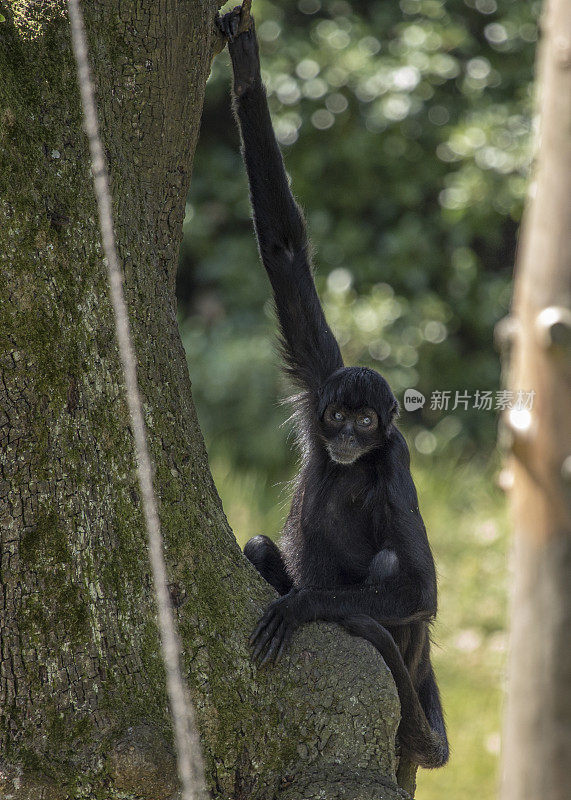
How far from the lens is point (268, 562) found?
5059mm

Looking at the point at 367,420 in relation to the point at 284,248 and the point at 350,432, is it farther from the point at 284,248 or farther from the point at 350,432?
the point at 284,248

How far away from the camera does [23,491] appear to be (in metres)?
3.38

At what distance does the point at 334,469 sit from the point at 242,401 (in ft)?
21.3

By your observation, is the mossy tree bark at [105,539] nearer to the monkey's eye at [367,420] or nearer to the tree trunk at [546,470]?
the monkey's eye at [367,420]

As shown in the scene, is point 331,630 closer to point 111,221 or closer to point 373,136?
point 111,221

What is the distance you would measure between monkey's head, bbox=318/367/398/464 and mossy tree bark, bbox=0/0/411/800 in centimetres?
106

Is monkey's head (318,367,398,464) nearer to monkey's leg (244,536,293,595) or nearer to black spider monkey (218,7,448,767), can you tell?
black spider monkey (218,7,448,767)

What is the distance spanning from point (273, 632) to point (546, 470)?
2065 mm

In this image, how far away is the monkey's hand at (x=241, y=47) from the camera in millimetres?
4590

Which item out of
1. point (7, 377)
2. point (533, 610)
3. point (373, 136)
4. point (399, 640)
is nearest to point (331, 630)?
point (399, 640)

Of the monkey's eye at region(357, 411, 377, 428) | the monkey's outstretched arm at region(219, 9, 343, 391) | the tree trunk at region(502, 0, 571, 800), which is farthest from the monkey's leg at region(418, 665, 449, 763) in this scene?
the tree trunk at region(502, 0, 571, 800)

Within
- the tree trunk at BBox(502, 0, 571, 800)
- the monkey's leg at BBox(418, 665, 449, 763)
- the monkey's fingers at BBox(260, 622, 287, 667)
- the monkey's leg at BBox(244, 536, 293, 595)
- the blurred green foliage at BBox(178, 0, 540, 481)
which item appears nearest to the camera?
the tree trunk at BBox(502, 0, 571, 800)

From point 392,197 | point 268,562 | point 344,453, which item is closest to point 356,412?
point 344,453

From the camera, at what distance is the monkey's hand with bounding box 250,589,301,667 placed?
3.70 meters
